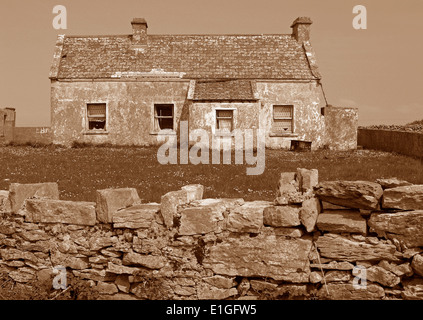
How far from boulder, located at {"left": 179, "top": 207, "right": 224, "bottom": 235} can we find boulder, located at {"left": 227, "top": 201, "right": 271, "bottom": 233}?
0.18m

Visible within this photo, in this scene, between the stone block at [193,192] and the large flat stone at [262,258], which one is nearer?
the large flat stone at [262,258]

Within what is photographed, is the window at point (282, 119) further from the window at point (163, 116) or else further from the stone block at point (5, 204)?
Result: the stone block at point (5, 204)

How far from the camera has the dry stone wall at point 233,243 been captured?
15.9 ft

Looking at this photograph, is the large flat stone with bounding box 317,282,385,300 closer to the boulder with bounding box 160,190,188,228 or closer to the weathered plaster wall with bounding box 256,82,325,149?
the boulder with bounding box 160,190,188,228

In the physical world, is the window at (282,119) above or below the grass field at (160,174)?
above

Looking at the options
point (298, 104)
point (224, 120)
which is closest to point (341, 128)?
point (298, 104)

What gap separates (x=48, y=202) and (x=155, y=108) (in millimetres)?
19182

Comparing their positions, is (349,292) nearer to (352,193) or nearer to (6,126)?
(352,193)

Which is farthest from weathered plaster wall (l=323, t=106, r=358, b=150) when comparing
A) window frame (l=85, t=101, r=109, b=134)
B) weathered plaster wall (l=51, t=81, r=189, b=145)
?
window frame (l=85, t=101, r=109, b=134)

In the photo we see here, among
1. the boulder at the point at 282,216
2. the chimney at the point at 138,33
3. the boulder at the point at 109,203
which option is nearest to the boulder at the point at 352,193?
the boulder at the point at 282,216

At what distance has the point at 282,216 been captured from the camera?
16.7 ft

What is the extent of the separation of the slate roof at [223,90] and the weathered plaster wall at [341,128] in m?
4.97

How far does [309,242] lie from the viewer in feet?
16.6

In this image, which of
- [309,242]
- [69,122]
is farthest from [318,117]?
[309,242]
